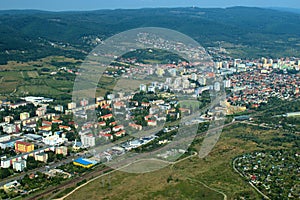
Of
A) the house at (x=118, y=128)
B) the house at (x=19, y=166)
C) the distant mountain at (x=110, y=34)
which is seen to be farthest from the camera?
the distant mountain at (x=110, y=34)

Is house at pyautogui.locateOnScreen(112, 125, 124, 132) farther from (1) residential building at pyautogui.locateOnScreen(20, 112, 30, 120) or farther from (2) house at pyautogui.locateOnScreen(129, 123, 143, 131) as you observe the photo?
(1) residential building at pyautogui.locateOnScreen(20, 112, 30, 120)

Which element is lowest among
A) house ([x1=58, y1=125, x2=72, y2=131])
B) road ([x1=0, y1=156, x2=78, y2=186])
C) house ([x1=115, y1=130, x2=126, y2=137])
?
road ([x1=0, y1=156, x2=78, y2=186])

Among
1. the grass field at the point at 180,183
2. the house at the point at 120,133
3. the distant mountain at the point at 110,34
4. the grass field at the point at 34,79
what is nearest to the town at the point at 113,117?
the house at the point at 120,133

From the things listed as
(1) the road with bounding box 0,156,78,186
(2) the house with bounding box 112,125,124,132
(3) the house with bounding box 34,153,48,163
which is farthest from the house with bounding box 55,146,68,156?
(2) the house with bounding box 112,125,124,132

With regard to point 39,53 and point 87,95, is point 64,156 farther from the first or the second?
point 39,53

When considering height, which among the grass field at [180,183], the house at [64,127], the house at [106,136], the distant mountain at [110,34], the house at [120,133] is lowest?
the grass field at [180,183]

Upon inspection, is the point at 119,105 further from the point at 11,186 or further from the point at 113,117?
the point at 11,186

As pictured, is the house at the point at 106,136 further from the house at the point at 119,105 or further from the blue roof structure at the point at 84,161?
the house at the point at 119,105

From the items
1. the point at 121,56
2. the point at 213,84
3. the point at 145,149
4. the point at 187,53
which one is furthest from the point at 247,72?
the point at 145,149
